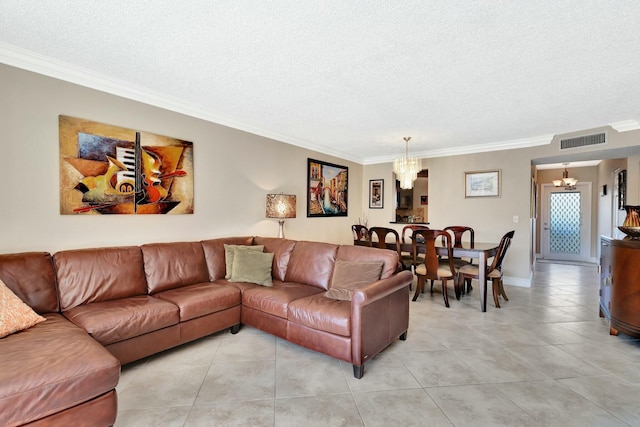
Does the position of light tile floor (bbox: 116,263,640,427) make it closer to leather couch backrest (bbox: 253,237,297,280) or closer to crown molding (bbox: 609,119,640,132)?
leather couch backrest (bbox: 253,237,297,280)

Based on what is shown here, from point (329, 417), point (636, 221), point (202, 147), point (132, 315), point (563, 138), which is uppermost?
point (563, 138)

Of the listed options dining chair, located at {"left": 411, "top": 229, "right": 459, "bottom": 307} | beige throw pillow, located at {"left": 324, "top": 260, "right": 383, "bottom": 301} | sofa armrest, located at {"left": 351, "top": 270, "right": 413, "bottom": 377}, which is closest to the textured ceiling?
dining chair, located at {"left": 411, "top": 229, "right": 459, "bottom": 307}

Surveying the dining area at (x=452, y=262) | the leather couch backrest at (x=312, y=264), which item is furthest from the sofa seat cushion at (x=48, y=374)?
the dining area at (x=452, y=262)

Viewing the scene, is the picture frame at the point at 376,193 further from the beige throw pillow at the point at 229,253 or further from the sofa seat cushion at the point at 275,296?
the sofa seat cushion at the point at 275,296

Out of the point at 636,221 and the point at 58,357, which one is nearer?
the point at 58,357

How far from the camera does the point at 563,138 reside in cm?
450

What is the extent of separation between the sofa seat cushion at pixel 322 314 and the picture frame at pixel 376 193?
13.6 ft

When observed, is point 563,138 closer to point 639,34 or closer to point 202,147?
point 639,34

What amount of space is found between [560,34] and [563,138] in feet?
10.6

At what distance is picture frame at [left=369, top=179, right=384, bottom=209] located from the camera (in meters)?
6.45

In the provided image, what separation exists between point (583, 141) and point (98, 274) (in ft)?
20.5

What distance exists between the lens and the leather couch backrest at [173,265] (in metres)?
2.84

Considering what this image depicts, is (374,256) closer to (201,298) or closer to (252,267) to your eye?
(252,267)

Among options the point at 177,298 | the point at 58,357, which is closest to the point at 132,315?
the point at 177,298
